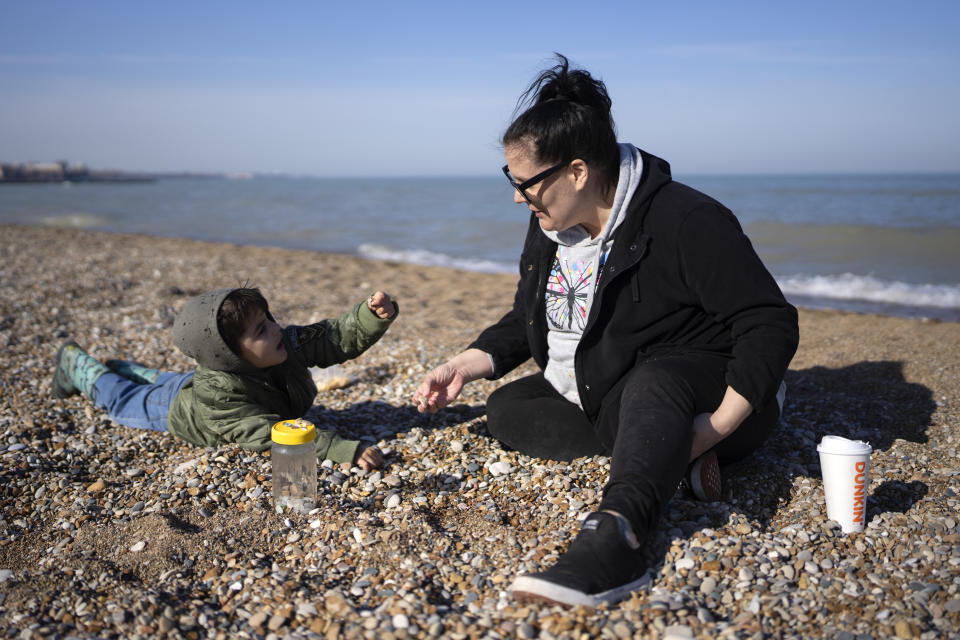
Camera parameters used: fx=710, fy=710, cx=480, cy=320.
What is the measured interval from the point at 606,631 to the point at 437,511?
1230 millimetres

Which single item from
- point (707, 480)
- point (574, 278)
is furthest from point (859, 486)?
point (574, 278)

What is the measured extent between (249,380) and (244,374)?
0.05 metres

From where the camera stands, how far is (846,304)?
393 inches

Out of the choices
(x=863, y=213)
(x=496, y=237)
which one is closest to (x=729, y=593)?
(x=496, y=237)

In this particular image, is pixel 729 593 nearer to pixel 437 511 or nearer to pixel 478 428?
pixel 437 511

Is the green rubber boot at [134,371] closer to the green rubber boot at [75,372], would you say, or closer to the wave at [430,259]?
the green rubber boot at [75,372]

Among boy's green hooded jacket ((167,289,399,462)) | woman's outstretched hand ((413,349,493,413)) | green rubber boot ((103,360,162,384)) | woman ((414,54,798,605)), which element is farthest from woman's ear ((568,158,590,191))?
green rubber boot ((103,360,162,384))

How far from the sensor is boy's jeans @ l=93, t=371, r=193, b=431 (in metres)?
4.50

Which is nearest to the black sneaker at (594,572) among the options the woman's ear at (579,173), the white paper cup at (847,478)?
the white paper cup at (847,478)

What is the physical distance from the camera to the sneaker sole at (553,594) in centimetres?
246

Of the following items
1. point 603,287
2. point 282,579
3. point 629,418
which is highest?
point 603,287

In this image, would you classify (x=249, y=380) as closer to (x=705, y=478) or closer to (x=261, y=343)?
(x=261, y=343)

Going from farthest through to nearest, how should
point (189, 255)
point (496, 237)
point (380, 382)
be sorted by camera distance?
point (496, 237) < point (189, 255) < point (380, 382)

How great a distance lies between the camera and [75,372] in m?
5.04
